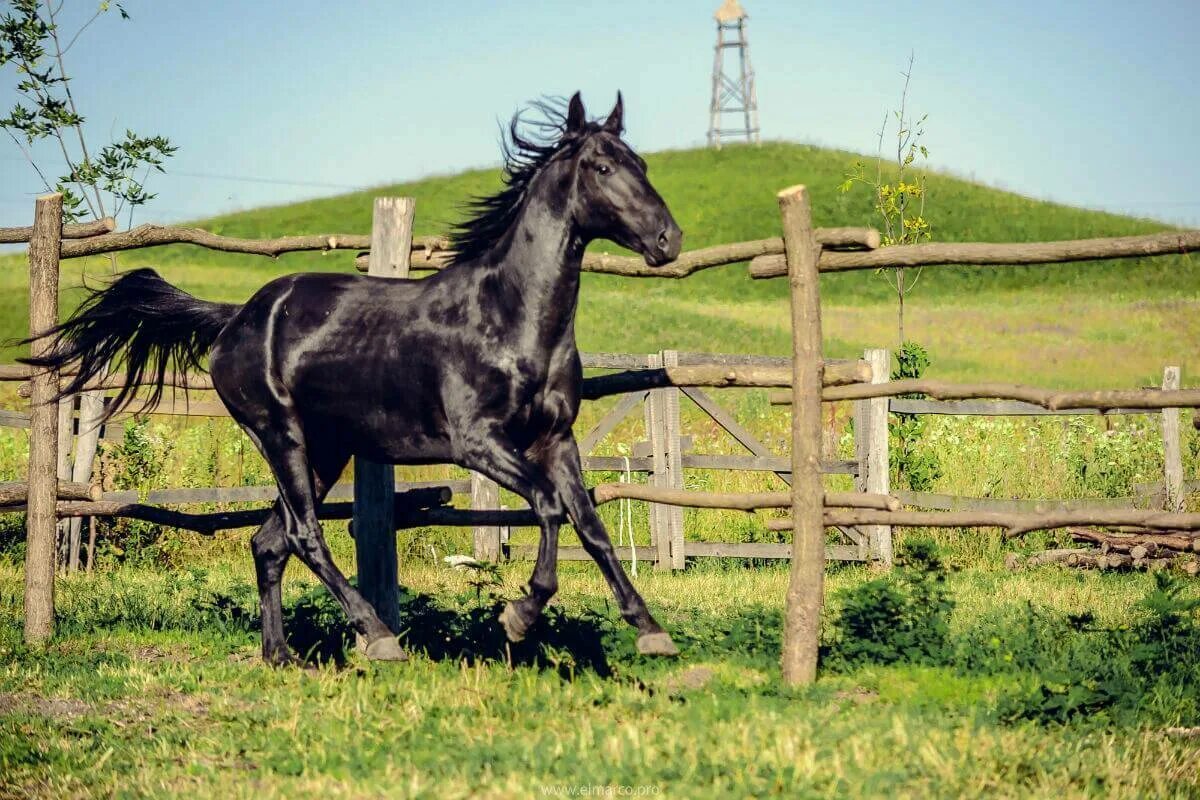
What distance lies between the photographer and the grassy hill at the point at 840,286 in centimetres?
4072

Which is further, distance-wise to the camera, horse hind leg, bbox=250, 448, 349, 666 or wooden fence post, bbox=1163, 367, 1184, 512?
wooden fence post, bbox=1163, 367, 1184, 512

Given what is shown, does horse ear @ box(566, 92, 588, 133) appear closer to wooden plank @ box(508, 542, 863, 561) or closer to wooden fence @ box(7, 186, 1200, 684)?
wooden fence @ box(7, 186, 1200, 684)

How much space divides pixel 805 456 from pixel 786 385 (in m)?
0.62

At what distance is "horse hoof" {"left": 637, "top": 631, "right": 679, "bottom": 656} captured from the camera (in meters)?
5.79

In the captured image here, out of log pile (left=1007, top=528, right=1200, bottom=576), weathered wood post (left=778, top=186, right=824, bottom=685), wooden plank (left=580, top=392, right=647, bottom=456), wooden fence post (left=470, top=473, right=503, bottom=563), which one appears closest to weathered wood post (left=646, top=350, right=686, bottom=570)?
wooden plank (left=580, top=392, right=647, bottom=456)

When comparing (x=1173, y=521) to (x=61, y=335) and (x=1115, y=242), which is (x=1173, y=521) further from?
(x=61, y=335)

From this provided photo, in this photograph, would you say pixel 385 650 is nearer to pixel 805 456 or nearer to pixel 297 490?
pixel 297 490

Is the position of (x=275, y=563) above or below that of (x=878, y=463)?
below

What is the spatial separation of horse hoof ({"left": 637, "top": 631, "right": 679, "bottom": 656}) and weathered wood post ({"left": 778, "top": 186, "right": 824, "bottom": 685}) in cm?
68

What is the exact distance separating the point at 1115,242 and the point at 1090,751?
225cm

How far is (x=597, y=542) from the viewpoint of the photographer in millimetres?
6148

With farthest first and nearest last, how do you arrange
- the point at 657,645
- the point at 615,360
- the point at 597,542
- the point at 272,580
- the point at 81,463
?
the point at 615,360
the point at 81,463
the point at 272,580
the point at 597,542
the point at 657,645

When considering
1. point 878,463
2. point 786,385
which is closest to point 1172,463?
point 878,463

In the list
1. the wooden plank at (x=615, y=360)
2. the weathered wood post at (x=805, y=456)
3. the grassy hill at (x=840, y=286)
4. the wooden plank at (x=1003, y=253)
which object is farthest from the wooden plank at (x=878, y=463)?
the grassy hill at (x=840, y=286)
